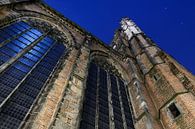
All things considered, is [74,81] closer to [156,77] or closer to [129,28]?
[156,77]

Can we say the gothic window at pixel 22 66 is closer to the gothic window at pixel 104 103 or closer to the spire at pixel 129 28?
the gothic window at pixel 104 103

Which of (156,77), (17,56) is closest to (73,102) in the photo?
(17,56)

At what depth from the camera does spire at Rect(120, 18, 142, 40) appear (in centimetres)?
2293

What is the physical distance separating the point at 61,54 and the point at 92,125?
16.5 ft

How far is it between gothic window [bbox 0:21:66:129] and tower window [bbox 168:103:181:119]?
5.36 metres

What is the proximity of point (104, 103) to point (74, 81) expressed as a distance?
1842mm

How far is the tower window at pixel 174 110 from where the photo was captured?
33.9 feet

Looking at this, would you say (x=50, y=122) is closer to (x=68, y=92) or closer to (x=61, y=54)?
(x=68, y=92)

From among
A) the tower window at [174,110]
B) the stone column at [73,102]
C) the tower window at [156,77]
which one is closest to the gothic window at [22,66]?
the stone column at [73,102]

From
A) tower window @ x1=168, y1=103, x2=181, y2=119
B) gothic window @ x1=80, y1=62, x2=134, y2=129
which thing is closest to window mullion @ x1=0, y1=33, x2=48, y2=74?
gothic window @ x1=80, y1=62, x2=134, y2=129

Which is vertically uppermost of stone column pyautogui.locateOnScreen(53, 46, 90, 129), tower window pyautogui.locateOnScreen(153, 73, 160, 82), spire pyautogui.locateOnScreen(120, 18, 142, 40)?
spire pyautogui.locateOnScreen(120, 18, 142, 40)

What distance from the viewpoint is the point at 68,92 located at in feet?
29.8

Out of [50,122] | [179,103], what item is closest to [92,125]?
[50,122]

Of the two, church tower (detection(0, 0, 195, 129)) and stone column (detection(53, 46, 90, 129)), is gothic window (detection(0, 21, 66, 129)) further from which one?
stone column (detection(53, 46, 90, 129))
